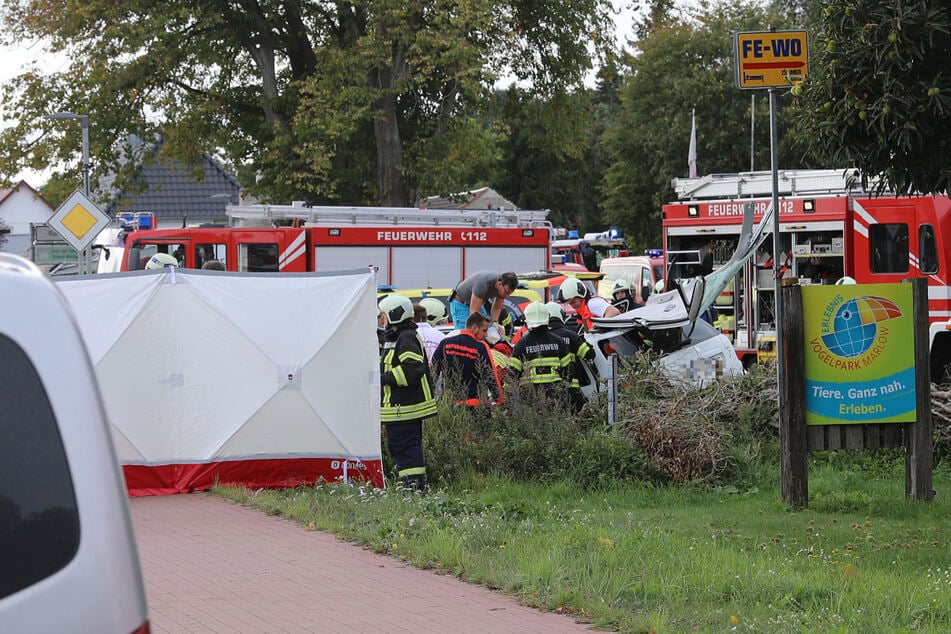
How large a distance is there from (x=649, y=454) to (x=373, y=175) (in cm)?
2251

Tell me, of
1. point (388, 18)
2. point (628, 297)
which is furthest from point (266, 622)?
point (388, 18)

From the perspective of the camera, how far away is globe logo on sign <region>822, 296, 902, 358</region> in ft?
33.2

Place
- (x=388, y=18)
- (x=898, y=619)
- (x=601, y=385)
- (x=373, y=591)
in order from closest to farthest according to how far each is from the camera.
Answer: (x=898, y=619) < (x=373, y=591) < (x=601, y=385) < (x=388, y=18)

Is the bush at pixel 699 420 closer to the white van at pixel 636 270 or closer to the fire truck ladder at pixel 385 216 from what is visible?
the fire truck ladder at pixel 385 216

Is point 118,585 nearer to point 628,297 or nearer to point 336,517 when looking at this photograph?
point 336,517

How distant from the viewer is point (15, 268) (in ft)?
9.38

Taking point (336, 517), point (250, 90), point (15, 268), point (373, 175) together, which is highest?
point (250, 90)

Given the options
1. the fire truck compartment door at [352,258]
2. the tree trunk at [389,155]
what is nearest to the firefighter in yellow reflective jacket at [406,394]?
the fire truck compartment door at [352,258]

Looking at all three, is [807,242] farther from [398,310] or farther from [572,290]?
[398,310]

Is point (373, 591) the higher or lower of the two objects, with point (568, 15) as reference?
lower

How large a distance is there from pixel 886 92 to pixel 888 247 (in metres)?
10.8

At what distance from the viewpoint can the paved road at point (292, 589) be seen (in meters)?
6.57

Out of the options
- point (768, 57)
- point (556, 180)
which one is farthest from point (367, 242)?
point (556, 180)

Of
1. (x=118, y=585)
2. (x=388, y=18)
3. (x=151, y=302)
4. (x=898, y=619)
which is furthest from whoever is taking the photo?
(x=388, y=18)
